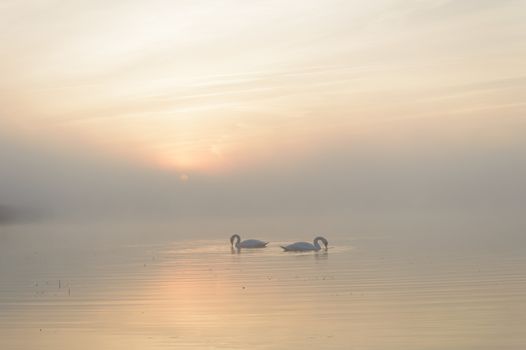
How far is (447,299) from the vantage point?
18.0 m

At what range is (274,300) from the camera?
1881 centimetres

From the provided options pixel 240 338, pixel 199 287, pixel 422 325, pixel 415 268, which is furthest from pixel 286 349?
pixel 415 268

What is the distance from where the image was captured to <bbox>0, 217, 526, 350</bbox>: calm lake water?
14008mm

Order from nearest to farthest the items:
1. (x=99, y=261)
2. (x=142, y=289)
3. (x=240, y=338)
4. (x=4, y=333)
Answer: (x=240, y=338) < (x=4, y=333) < (x=142, y=289) < (x=99, y=261)

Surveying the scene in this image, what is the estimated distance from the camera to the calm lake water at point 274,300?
1401 cm

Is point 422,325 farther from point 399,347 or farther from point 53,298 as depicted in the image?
point 53,298

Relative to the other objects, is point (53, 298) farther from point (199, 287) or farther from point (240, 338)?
point (240, 338)

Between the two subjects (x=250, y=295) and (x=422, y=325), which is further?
(x=250, y=295)

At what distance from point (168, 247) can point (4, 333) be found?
24.0m

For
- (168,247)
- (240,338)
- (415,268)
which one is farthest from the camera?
(168,247)

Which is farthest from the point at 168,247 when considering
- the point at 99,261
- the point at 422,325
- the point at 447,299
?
the point at 422,325

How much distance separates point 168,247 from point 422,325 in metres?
25.7

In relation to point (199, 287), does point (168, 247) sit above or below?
above

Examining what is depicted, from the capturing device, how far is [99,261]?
104 ft
